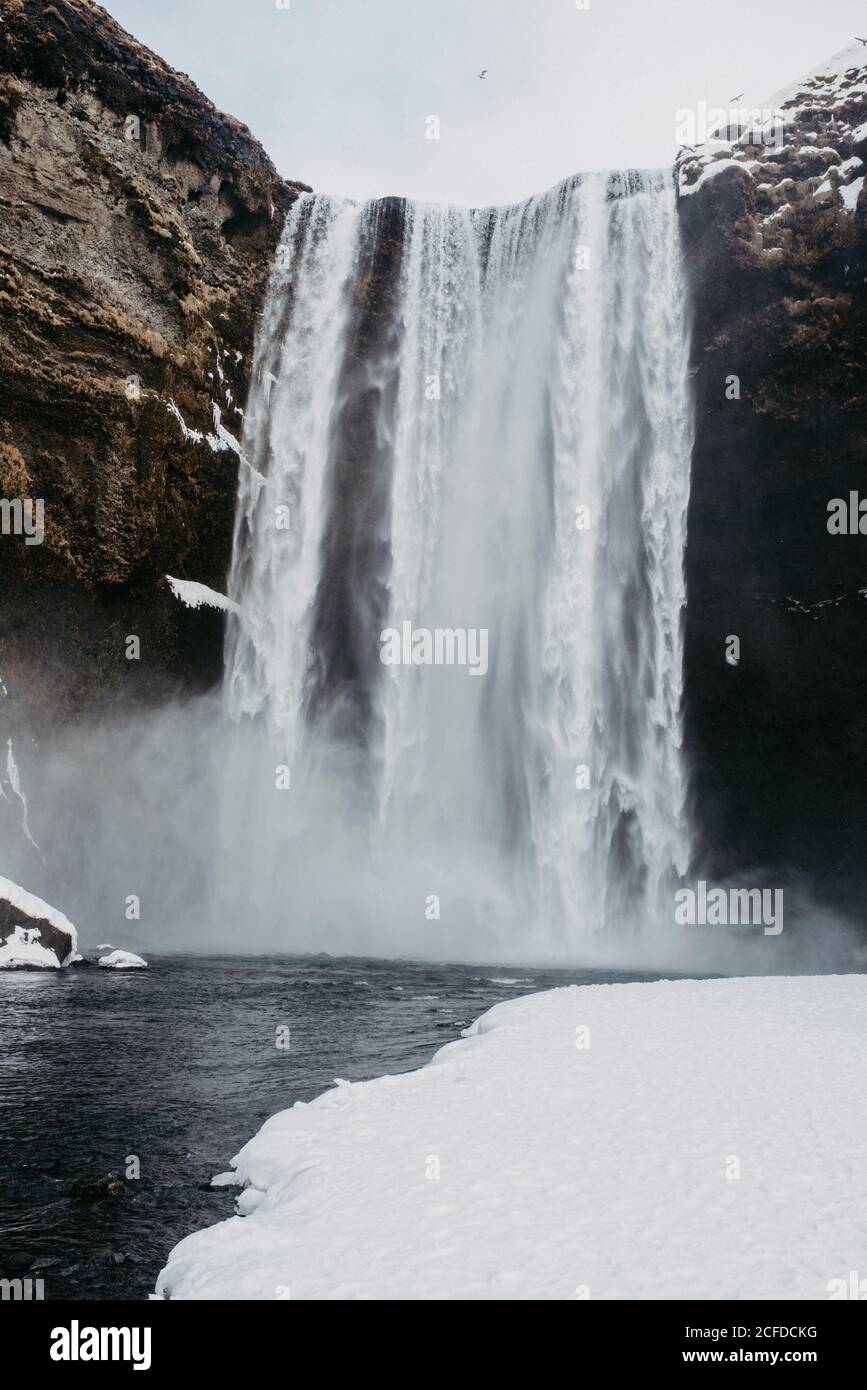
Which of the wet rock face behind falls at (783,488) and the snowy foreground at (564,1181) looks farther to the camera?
the wet rock face behind falls at (783,488)

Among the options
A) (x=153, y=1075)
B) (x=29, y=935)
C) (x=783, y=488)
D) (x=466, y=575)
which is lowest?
(x=153, y=1075)

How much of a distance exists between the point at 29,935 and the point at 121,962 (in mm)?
1647

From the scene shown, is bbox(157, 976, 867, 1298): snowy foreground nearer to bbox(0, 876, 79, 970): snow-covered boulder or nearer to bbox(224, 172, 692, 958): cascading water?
bbox(0, 876, 79, 970): snow-covered boulder

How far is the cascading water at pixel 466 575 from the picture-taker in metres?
24.8

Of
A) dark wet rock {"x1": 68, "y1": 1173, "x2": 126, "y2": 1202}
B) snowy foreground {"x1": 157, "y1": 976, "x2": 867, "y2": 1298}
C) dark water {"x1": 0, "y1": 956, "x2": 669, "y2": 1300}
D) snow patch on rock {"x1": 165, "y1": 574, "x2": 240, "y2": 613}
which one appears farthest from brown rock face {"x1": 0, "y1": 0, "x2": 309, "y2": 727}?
dark wet rock {"x1": 68, "y1": 1173, "x2": 126, "y2": 1202}

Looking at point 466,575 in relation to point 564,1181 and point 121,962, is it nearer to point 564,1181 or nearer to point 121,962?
point 121,962

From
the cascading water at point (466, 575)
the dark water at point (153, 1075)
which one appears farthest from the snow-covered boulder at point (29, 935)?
the cascading water at point (466, 575)

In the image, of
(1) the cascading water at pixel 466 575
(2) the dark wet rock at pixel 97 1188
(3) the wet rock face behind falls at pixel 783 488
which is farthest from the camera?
(1) the cascading water at pixel 466 575

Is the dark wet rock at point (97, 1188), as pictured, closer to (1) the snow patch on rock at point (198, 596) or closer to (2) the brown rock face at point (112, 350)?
(2) the brown rock face at point (112, 350)

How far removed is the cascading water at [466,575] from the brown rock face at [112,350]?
1.55m

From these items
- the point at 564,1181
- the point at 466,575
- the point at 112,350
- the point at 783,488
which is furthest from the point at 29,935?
the point at 783,488

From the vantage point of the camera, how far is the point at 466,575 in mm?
26797

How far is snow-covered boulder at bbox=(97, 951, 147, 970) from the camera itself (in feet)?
54.9
